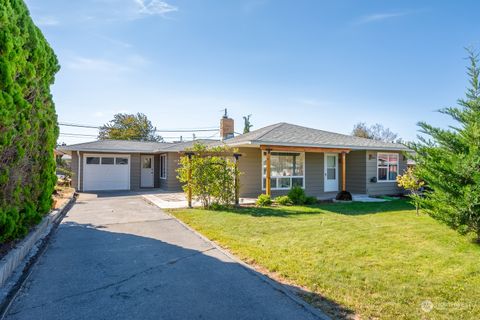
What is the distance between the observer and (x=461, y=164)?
5.19 m

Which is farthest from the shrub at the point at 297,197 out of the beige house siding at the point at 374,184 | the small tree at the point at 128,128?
the small tree at the point at 128,128

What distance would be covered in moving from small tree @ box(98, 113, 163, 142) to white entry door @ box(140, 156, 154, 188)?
2392 centimetres

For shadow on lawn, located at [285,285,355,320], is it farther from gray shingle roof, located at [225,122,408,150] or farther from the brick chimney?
the brick chimney

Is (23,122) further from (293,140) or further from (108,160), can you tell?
(108,160)

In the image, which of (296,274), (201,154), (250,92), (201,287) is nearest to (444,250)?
(296,274)

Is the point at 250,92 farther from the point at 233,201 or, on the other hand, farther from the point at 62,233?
the point at 62,233

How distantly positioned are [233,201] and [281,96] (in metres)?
8.30

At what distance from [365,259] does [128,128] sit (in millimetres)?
42716

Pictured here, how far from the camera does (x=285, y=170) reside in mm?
13883

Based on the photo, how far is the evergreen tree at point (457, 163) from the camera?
5117 millimetres

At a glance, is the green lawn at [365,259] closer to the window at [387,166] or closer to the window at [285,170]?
the window at [285,170]

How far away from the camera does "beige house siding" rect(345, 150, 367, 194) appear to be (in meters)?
14.9

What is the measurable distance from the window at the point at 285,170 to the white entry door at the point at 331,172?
1.53 meters

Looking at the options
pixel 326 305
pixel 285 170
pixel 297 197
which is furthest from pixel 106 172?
pixel 326 305
